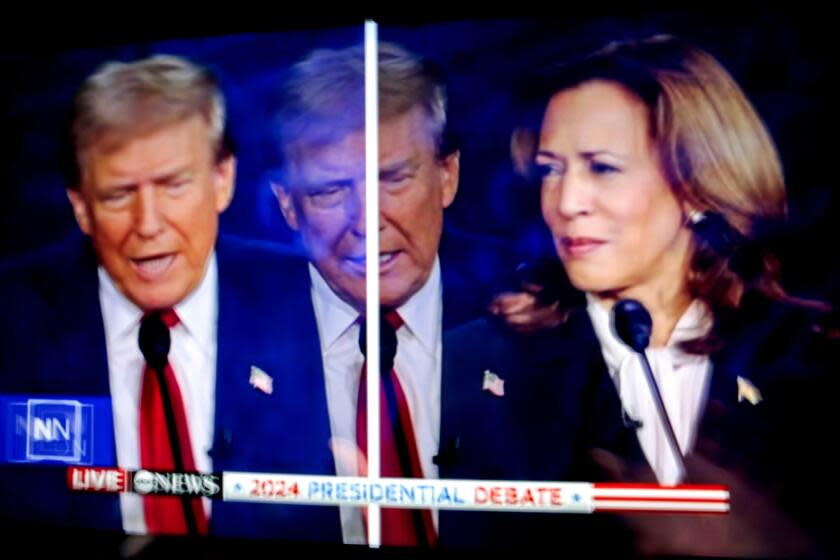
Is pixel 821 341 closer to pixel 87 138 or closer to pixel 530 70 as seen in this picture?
pixel 530 70

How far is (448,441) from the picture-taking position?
235cm

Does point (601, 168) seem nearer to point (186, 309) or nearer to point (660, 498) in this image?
point (660, 498)

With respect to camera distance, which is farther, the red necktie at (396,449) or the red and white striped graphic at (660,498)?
the red necktie at (396,449)

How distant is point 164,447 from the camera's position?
2496 mm

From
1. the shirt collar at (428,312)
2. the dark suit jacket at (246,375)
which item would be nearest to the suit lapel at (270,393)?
the dark suit jacket at (246,375)

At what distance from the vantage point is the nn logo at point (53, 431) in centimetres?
254

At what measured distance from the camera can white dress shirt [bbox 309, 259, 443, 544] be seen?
2367 mm

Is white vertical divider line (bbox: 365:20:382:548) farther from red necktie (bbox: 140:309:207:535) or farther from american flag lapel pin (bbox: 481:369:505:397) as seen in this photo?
red necktie (bbox: 140:309:207:535)

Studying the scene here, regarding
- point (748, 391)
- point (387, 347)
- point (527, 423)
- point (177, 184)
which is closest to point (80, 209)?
point (177, 184)

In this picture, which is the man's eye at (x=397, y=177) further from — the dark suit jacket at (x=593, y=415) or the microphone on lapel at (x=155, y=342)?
the microphone on lapel at (x=155, y=342)

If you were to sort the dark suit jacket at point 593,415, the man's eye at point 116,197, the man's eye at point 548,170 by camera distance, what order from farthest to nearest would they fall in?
the man's eye at point 116,197, the man's eye at point 548,170, the dark suit jacket at point 593,415

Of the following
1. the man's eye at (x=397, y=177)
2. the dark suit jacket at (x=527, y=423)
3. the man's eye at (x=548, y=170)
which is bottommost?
the dark suit jacket at (x=527, y=423)

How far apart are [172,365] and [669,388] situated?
1.39 meters

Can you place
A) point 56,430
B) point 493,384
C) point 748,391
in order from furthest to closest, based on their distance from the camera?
point 56,430
point 493,384
point 748,391
